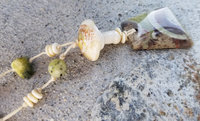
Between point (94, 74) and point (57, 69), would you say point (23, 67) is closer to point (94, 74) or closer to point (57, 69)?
point (57, 69)

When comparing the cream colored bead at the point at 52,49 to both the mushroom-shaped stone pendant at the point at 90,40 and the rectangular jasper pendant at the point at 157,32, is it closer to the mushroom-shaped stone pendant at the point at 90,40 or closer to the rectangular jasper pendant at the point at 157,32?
the mushroom-shaped stone pendant at the point at 90,40

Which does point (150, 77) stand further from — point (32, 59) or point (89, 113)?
point (32, 59)

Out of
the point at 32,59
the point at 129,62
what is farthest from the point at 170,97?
the point at 32,59

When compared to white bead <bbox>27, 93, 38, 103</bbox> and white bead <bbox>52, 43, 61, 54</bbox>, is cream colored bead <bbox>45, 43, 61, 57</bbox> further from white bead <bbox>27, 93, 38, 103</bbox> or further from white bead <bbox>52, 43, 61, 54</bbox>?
white bead <bbox>27, 93, 38, 103</bbox>

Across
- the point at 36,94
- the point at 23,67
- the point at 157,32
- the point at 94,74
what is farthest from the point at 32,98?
the point at 157,32

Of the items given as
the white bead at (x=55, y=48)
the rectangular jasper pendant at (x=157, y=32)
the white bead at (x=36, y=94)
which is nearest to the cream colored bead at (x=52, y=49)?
the white bead at (x=55, y=48)
